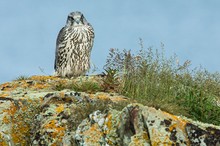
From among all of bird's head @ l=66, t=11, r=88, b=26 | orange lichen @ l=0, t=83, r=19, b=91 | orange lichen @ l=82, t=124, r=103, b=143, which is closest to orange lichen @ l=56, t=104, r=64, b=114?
orange lichen @ l=82, t=124, r=103, b=143

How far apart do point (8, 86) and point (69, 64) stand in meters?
2.35

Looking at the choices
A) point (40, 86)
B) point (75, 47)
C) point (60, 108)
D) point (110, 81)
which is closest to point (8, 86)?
point (40, 86)

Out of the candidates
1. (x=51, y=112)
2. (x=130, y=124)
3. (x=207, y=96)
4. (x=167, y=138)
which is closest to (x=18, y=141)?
(x=51, y=112)

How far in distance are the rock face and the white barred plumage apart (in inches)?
105

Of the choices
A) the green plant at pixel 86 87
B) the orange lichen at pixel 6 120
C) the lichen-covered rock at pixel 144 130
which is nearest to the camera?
the lichen-covered rock at pixel 144 130

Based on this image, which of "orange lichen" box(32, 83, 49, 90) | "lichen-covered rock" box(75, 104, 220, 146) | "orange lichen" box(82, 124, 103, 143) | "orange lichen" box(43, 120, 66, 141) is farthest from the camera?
"orange lichen" box(32, 83, 49, 90)

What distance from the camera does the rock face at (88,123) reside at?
641cm

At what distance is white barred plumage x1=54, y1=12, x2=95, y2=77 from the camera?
12719 mm

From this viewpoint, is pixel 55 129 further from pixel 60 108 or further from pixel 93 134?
pixel 93 134

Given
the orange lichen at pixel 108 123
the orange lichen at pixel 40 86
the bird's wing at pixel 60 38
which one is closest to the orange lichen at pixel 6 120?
the orange lichen at pixel 108 123

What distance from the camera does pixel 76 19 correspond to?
12961 millimetres

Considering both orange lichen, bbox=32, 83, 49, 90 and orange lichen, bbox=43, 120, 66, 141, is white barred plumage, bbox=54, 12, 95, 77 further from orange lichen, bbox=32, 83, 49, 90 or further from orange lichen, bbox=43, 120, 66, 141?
orange lichen, bbox=43, 120, 66, 141

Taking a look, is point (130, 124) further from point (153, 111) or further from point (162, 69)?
point (162, 69)

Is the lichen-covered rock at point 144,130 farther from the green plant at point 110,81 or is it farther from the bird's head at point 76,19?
the bird's head at point 76,19
